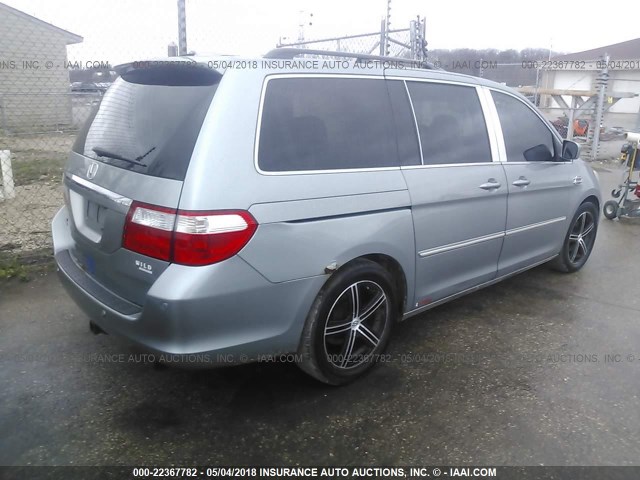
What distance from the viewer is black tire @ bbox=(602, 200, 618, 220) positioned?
732 cm

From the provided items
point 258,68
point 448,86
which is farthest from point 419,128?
point 258,68

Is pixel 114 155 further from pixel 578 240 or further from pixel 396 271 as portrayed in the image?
pixel 578 240

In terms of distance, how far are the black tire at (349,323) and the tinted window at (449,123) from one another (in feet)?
2.89

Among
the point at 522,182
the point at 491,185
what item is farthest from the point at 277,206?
the point at 522,182

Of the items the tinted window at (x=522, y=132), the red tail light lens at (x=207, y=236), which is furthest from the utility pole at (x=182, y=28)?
the red tail light lens at (x=207, y=236)

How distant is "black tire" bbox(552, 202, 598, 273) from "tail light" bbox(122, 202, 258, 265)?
3.55 m

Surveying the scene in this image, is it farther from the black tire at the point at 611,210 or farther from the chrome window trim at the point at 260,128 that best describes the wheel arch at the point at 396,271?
the black tire at the point at 611,210

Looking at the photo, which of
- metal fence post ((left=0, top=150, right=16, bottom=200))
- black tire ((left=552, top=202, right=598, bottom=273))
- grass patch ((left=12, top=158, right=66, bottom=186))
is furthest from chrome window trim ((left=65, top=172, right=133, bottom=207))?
grass patch ((left=12, top=158, right=66, bottom=186))

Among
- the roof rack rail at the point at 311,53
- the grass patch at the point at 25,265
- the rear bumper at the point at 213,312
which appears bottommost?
the grass patch at the point at 25,265

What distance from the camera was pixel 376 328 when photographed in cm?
317

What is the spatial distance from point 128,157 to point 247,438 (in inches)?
60.8

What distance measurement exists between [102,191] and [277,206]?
3.10 feet

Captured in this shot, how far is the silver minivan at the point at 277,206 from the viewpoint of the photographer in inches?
92.0

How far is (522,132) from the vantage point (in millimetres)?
4121
